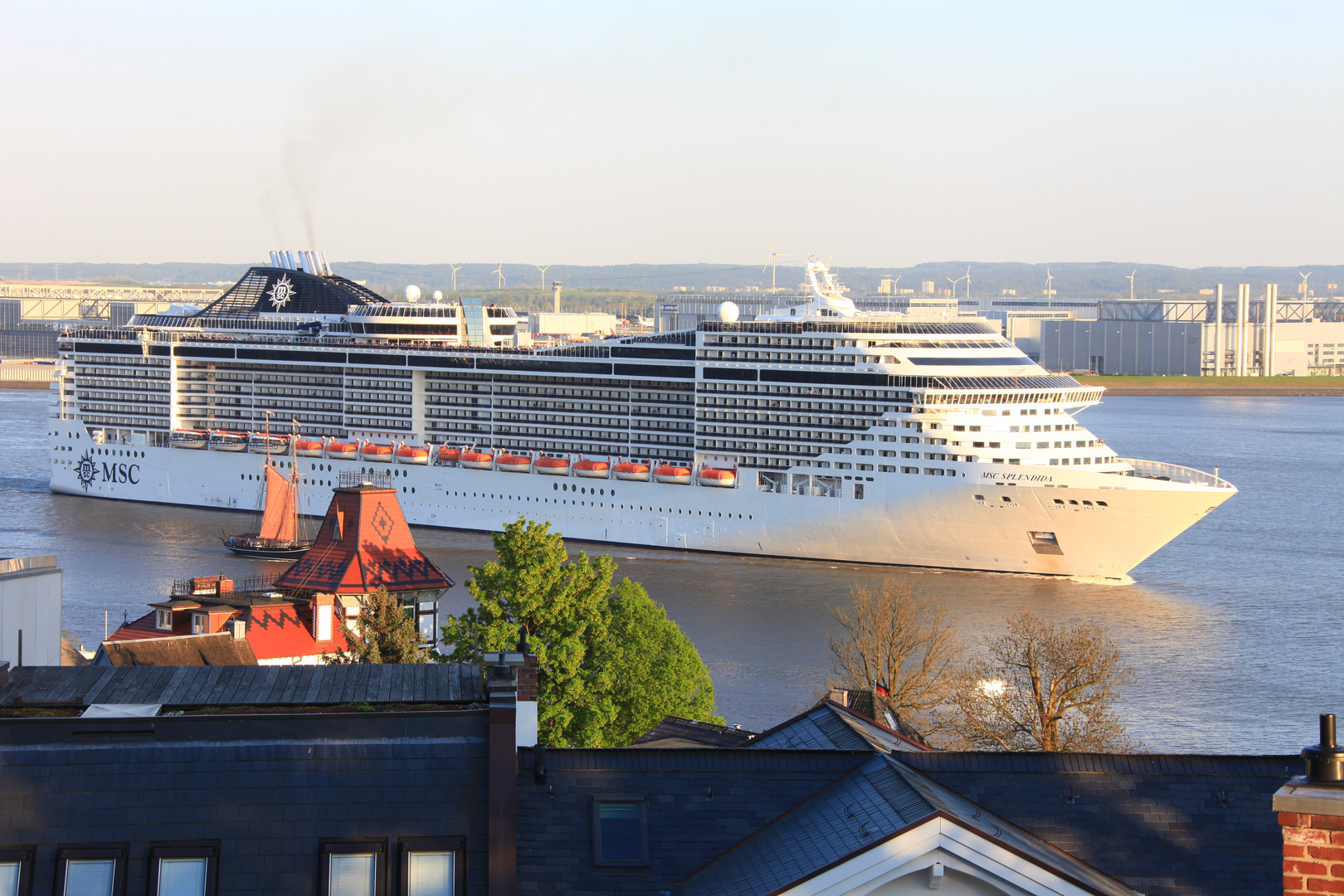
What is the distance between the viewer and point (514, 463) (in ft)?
174

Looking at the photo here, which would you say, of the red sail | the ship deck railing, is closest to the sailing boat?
the red sail

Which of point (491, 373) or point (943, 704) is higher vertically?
point (491, 373)

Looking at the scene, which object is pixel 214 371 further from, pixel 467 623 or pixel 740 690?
pixel 467 623

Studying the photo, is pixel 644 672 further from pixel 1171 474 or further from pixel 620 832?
pixel 1171 474

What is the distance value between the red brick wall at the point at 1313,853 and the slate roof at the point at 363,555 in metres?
21.7

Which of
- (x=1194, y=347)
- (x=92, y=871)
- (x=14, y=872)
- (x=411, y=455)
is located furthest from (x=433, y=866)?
(x=1194, y=347)

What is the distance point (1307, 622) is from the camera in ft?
120

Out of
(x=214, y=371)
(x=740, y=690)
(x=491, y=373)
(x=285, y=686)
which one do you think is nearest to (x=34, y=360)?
(x=214, y=371)

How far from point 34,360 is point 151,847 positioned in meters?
159

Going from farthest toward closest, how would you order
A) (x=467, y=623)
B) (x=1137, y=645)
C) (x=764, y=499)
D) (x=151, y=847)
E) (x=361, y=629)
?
(x=764, y=499)
(x=1137, y=645)
(x=361, y=629)
(x=467, y=623)
(x=151, y=847)

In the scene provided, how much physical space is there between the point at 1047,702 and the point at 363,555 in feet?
39.1

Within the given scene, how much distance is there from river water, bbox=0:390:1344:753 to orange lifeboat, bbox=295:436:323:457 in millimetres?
3443

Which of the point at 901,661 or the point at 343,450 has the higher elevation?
the point at 343,450

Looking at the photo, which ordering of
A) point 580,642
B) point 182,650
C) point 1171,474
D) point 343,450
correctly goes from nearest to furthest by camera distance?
1. point 182,650
2. point 580,642
3. point 1171,474
4. point 343,450
